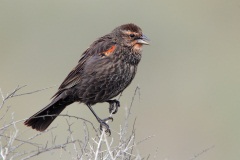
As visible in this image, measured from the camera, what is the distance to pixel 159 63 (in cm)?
1293

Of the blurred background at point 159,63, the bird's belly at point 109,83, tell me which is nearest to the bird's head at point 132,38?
the bird's belly at point 109,83

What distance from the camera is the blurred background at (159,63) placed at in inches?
426

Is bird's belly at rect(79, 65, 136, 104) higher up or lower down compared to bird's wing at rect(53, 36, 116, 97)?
lower down

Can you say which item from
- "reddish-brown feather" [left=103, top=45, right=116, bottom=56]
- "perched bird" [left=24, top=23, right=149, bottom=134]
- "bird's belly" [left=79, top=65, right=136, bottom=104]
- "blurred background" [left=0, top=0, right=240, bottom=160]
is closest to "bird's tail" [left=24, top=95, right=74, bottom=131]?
"perched bird" [left=24, top=23, right=149, bottom=134]

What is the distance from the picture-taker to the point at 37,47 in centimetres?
1325

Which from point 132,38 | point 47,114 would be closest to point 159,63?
point 132,38

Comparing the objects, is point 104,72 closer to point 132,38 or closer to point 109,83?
point 109,83

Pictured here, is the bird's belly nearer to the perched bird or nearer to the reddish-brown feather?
the perched bird

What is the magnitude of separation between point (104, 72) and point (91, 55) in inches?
10.5

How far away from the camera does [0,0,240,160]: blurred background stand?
10.8 metres

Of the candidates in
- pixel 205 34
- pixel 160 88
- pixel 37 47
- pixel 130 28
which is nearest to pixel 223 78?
pixel 160 88

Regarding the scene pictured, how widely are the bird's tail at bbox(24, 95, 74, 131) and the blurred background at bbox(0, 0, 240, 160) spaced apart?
199 centimetres

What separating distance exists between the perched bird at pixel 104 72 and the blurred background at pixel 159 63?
2.17m

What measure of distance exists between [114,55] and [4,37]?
629 centimetres
